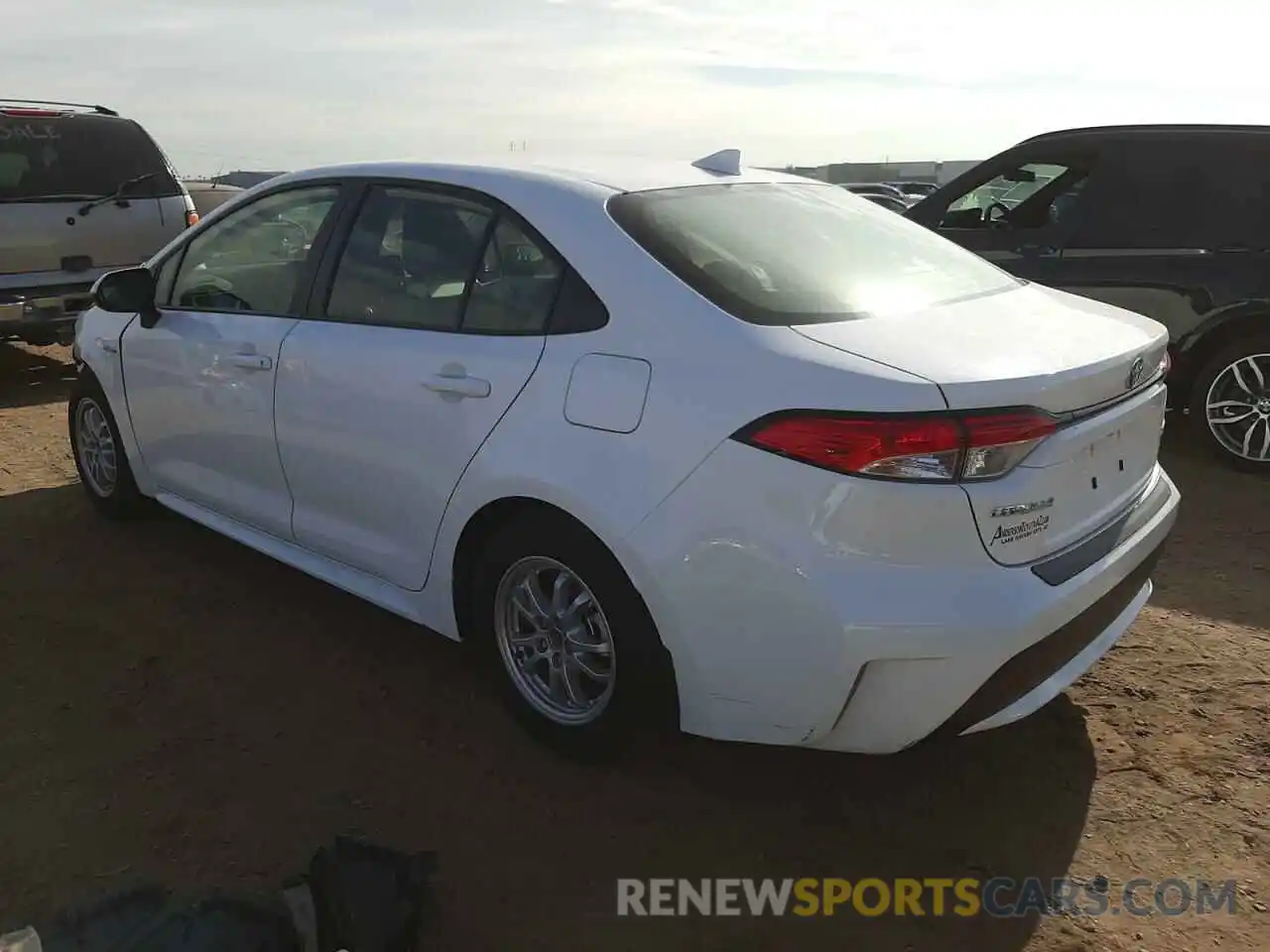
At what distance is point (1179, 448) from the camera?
20.5 feet

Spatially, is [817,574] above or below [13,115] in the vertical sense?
below

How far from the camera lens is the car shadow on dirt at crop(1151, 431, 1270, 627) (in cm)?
414

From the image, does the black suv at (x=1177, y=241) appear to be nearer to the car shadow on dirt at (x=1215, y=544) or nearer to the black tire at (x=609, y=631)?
the car shadow on dirt at (x=1215, y=544)

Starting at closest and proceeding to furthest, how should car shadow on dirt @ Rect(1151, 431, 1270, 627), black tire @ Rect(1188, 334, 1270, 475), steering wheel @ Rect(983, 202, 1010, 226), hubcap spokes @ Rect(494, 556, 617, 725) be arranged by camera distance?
hubcap spokes @ Rect(494, 556, 617, 725), car shadow on dirt @ Rect(1151, 431, 1270, 627), black tire @ Rect(1188, 334, 1270, 475), steering wheel @ Rect(983, 202, 1010, 226)

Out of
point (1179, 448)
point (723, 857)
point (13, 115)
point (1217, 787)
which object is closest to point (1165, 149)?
point (1179, 448)

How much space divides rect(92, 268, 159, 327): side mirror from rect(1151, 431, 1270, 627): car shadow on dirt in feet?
13.6

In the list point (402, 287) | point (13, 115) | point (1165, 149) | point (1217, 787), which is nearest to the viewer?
point (1217, 787)

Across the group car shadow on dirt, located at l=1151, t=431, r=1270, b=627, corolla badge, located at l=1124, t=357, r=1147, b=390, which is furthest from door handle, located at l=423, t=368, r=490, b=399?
car shadow on dirt, located at l=1151, t=431, r=1270, b=627

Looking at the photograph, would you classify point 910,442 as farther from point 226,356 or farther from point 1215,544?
point 1215,544

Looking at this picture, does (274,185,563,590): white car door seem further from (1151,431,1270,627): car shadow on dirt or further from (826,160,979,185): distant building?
(826,160,979,185): distant building

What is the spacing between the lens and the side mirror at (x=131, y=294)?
423 cm

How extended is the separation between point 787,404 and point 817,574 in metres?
0.38

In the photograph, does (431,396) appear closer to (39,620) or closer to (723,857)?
(723,857)

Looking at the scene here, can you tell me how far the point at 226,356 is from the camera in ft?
12.6
